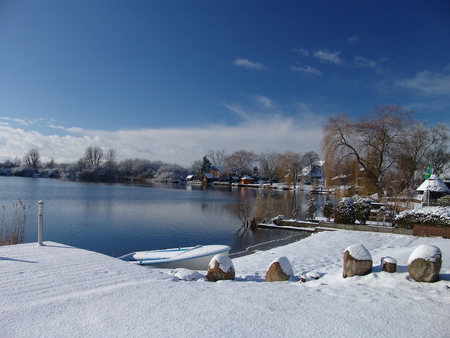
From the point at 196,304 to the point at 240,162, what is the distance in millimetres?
88585

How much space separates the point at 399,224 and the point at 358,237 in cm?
243

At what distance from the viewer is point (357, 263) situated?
18.0 ft

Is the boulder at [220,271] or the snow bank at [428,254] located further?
the boulder at [220,271]

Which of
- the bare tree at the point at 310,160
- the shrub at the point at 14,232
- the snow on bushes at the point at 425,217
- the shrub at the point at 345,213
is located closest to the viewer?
the shrub at the point at 14,232

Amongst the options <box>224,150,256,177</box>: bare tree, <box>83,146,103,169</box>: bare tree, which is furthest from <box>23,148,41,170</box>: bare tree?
<box>224,150,256,177</box>: bare tree

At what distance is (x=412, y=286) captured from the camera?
15.8 ft

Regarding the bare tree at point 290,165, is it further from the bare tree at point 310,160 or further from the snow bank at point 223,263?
A: the snow bank at point 223,263

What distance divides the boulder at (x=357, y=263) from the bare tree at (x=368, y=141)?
64.2 ft

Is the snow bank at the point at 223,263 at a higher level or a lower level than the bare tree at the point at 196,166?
lower

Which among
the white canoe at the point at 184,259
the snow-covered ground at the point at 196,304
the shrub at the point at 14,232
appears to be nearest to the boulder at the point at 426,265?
the snow-covered ground at the point at 196,304

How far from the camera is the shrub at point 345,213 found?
15.4 m

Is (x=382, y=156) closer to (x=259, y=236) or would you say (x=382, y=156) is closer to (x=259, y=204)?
(x=259, y=204)

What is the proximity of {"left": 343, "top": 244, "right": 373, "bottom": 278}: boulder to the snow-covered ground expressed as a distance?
0.16 meters

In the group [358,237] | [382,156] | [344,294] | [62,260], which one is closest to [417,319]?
[344,294]
